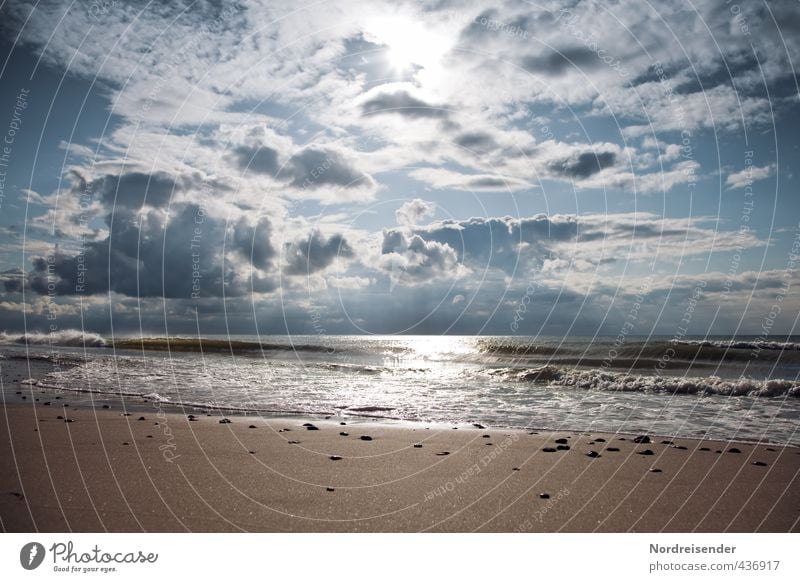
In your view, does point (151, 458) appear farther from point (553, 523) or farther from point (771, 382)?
point (771, 382)

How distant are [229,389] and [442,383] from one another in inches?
340

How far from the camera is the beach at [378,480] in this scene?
5.80m

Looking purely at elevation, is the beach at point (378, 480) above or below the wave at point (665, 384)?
above

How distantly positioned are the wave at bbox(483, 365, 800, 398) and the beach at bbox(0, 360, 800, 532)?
10.1 meters

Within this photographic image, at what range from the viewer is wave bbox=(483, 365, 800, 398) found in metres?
18.8

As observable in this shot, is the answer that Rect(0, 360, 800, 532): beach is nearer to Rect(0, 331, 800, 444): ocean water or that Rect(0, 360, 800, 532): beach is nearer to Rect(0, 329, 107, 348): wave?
Rect(0, 331, 800, 444): ocean water
